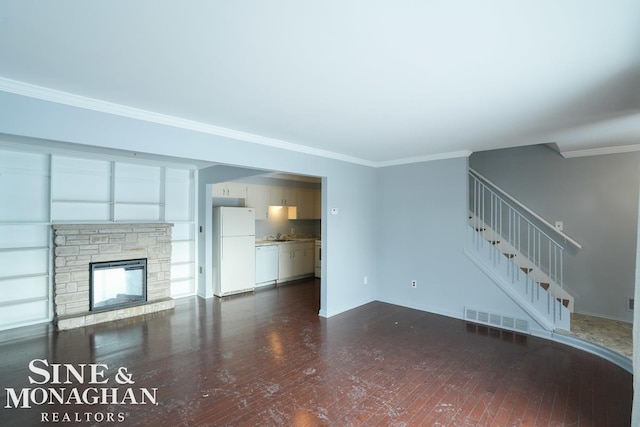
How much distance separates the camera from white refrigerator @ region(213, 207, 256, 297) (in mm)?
5836

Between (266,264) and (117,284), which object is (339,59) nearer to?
(117,284)

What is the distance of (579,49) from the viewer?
1.77 metres

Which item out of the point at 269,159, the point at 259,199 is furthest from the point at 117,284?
the point at 269,159

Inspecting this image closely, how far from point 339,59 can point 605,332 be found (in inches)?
188

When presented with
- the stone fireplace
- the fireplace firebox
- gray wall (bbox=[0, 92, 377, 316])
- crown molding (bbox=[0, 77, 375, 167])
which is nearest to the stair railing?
gray wall (bbox=[0, 92, 377, 316])

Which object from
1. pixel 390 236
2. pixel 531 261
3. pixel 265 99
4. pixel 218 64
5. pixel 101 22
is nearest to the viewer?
pixel 101 22

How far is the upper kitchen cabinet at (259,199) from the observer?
677cm

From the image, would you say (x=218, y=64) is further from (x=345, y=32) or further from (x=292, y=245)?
(x=292, y=245)

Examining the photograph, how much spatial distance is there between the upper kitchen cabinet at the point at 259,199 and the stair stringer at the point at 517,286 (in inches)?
168

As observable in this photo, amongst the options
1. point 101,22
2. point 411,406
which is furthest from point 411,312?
point 101,22

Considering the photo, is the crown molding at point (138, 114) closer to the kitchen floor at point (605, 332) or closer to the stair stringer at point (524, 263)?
the stair stringer at point (524, 263)

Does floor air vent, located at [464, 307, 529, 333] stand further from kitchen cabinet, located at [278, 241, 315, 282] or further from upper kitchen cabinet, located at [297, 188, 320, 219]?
upper kitchen cabinet, located at [297, 188, 320, 219]

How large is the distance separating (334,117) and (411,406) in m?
2.65

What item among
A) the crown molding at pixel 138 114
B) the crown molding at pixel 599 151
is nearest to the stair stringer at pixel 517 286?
the crown molding at pixel 138 114
